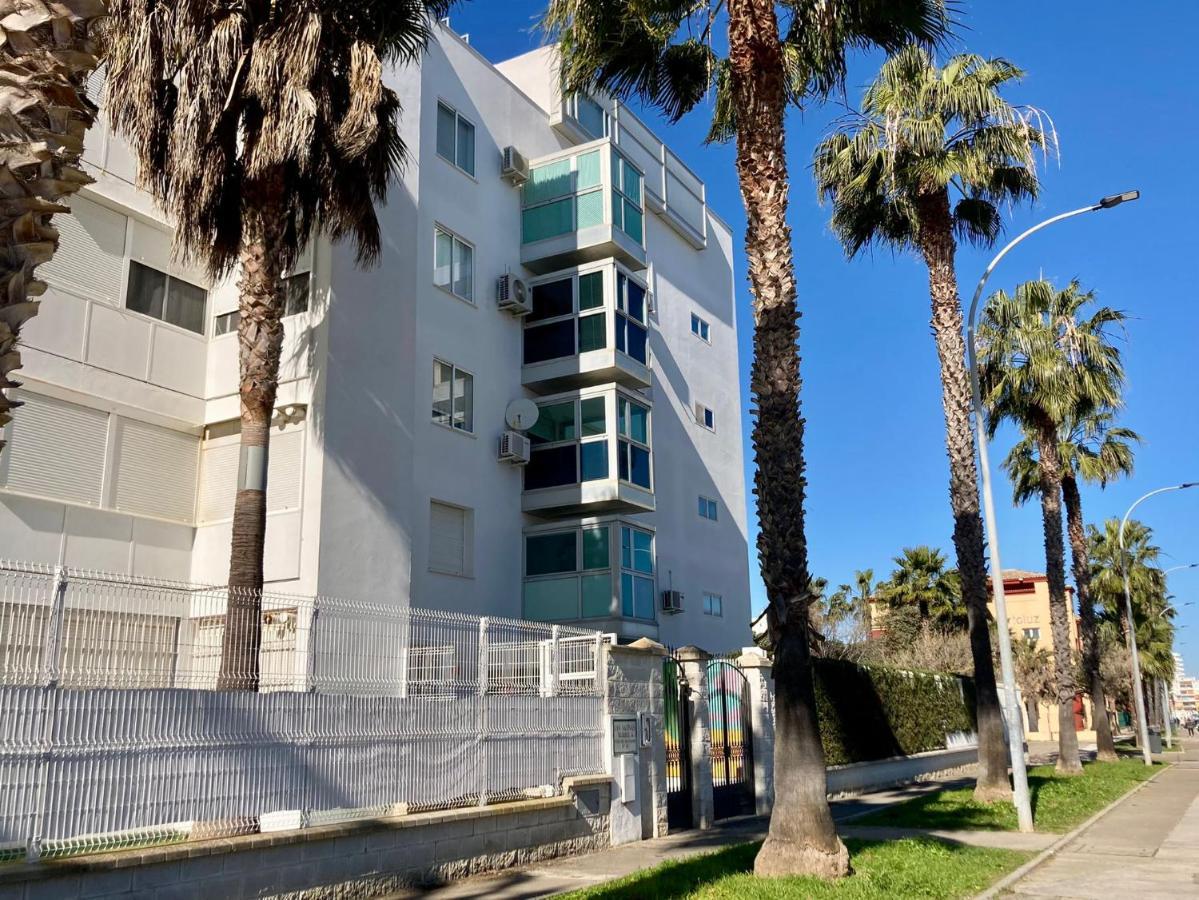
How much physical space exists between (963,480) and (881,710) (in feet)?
24.9

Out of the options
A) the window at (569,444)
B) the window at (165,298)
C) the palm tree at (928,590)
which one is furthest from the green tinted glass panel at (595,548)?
the palm tree at (928,590)

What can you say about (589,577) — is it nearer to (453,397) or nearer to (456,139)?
(453,397)

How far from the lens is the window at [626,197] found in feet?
78.6

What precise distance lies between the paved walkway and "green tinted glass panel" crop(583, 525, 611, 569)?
34.3ft

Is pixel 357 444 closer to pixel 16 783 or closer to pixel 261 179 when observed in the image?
pixel 261 179

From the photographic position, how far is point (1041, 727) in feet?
235

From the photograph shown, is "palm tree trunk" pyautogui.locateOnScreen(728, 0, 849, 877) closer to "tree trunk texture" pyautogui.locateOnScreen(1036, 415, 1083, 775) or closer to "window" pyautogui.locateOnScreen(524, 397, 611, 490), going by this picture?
"window" pyautogui.locateOnScreen(524, 397, 611, 490)

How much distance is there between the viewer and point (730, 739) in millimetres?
17219

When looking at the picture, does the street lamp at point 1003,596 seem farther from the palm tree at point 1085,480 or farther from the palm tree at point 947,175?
the palm tree at point 1085,480

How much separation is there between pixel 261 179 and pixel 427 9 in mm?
4231

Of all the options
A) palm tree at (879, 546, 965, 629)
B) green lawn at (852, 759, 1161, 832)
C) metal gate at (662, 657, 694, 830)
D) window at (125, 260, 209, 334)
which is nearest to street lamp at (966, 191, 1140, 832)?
green lawn at (852, 759, 1161, 832)

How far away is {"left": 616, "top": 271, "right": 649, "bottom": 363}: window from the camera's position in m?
23.5

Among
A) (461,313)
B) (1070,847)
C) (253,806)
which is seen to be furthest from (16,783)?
(461,313)

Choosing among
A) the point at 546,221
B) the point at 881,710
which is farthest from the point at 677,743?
the point at 546,221
